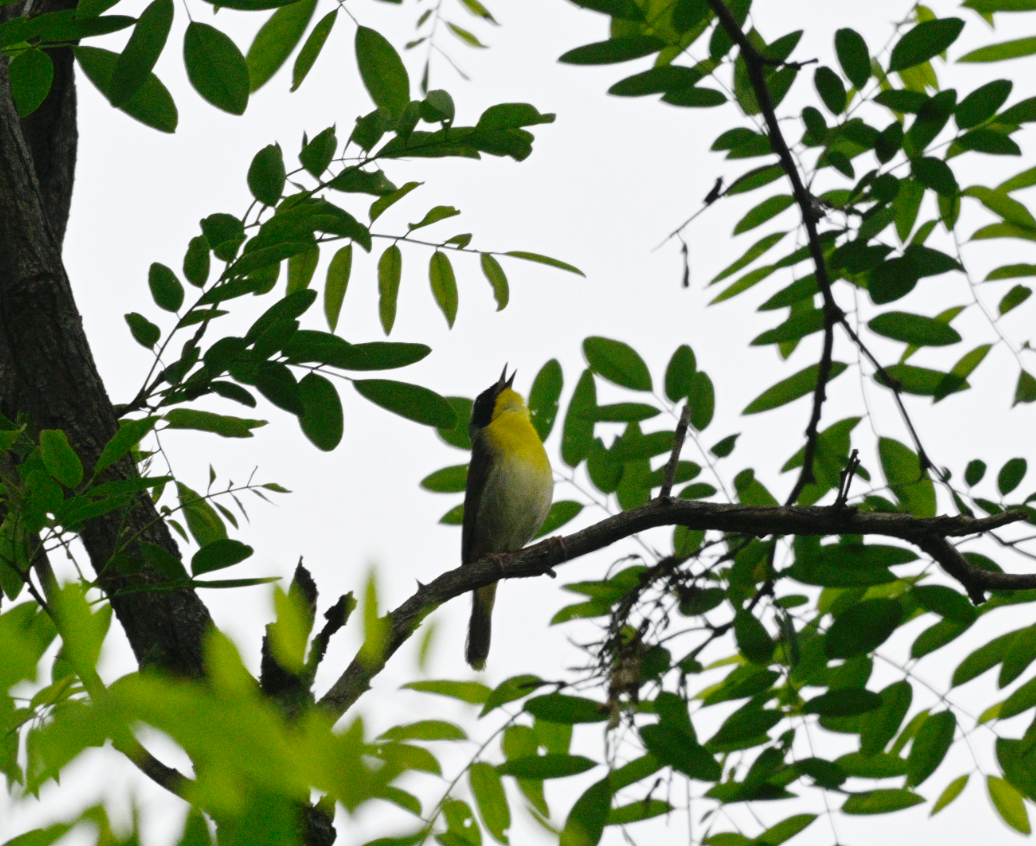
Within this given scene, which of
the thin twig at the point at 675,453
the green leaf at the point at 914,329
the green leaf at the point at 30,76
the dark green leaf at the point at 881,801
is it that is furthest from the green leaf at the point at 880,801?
the green leaf at the point at 30,76

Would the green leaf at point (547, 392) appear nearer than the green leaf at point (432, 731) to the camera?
No

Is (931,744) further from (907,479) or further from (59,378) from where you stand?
(59,378)

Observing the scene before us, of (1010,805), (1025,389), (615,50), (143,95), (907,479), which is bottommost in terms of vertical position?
(1010,805)

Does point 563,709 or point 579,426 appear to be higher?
point 579,426

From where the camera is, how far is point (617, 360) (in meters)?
3.65

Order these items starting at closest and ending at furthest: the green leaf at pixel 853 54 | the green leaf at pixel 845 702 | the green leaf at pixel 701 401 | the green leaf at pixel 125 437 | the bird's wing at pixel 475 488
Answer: the green leaf at pixel 125 437, the green leaf at pixel 845 702, the green leaf at pixel 853 54, the green leaf at pixel 701 401, the bird's wing at pixel 475 488

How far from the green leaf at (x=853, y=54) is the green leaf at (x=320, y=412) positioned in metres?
1.87

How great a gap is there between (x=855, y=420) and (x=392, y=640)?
2.04 meters

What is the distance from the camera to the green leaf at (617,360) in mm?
3648

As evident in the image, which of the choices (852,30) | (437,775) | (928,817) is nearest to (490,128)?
(852,30)

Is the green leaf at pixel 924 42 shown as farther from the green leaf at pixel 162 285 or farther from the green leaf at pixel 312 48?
the green leaf at pixel 162 285

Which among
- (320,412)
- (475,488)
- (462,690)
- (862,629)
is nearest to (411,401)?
(320,412)

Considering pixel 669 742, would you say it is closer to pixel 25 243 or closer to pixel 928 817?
pixel 928 817

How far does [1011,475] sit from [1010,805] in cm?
101
